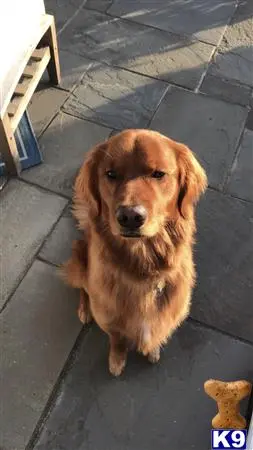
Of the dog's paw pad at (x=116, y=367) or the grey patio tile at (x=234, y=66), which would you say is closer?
the dog's paw pad at (x=116, y=367)

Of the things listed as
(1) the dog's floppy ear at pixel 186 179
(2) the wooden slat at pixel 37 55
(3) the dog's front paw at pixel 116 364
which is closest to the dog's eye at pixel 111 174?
(1) the dog's floppy ear at pixel 186 179

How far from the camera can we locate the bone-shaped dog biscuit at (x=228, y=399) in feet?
7.28

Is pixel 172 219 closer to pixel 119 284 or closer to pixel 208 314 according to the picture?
pixel 119 284

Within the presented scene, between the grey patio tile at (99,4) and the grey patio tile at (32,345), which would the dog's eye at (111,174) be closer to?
the grey patio tile at (32,345)

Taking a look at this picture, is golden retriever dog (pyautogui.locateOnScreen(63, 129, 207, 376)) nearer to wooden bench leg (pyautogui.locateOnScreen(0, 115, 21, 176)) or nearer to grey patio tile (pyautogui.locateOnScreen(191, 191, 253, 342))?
grey patio tile (pyautogui.locateOnScreen(191, 191, 253, 342))

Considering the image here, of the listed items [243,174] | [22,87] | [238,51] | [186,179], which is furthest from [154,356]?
[238,51]

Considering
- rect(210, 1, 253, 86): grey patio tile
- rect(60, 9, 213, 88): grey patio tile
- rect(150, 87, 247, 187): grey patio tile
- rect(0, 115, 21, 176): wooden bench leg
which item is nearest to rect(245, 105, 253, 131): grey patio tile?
rect(150, 87, 247, 187): grey patio tile

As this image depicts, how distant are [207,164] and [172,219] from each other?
4.41 ft

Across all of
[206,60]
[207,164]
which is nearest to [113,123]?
[207,164]

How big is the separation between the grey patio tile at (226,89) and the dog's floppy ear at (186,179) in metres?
1.77

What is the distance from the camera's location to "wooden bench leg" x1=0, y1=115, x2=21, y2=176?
114 inches

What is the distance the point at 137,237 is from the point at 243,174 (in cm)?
159

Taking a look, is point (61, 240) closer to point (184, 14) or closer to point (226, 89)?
point (226, 89)

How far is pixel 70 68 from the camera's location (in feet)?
12.3
